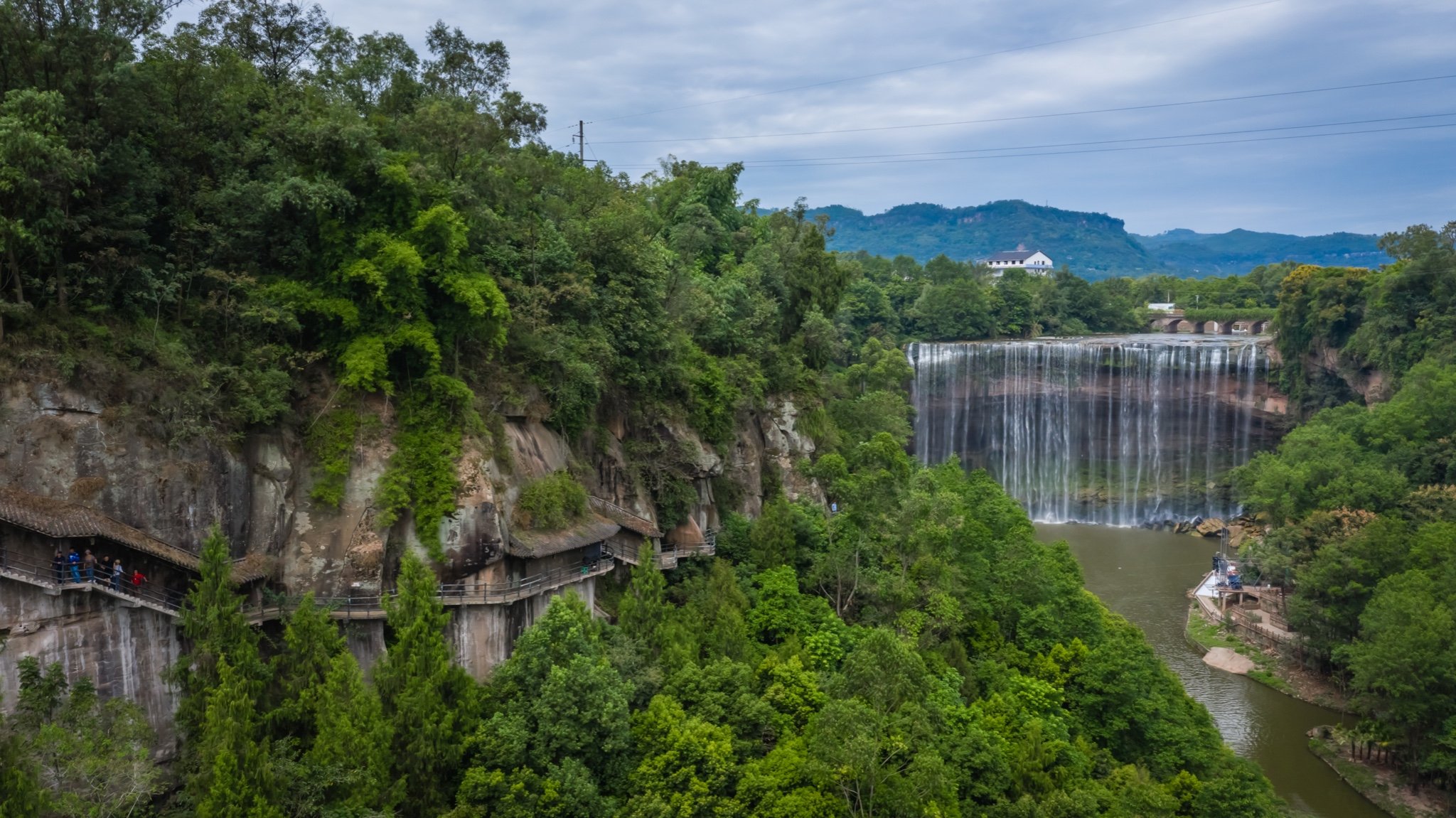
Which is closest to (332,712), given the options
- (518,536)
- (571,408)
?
(518,536)

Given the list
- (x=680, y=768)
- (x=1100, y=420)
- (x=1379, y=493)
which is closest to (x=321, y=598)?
(x=680, y=768)

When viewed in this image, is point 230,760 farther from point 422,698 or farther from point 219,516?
point 219,516

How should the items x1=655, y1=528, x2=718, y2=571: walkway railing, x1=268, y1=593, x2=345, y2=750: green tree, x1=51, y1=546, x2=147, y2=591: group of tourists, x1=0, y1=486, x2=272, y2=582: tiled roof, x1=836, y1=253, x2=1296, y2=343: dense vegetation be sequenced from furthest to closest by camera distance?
x1=836, y1=253, x2=1296, y2=343: dense vegetation
x1=655, y1=528, x2=718, y2=571: walkway railing
x1=268, y1=593, x2=345, y2=750: green tree
x1=51, y1=546, x2=147, y2=591: group of tourists
x1=0, y1=486, x2=272, y2=582: tiled roof

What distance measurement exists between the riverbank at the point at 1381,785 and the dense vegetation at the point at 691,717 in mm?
6309

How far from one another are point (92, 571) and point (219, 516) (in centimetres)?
301

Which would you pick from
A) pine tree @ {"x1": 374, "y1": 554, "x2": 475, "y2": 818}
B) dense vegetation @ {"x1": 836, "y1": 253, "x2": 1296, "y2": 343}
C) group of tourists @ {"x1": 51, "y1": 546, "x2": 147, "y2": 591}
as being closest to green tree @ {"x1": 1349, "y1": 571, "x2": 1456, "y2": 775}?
pine tree @ {"x1": 374, "y1": 554, "x2": 475, "y2": 818}

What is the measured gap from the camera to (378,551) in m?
22.3

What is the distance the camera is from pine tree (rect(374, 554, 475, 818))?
19031 mm

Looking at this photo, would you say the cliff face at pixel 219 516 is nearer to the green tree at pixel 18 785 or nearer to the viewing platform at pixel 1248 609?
the green tree at pixel 18 785

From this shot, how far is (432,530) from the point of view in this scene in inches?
888

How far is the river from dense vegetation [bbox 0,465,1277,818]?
17.9 feet

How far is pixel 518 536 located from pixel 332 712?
21.3ft

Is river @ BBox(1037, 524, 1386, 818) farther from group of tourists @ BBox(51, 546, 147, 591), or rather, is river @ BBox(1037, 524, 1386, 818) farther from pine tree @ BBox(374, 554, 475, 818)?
group of tourists @ BBox(51, 546, 147, 591)

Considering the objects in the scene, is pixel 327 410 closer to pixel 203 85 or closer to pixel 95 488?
pixel 95 488
